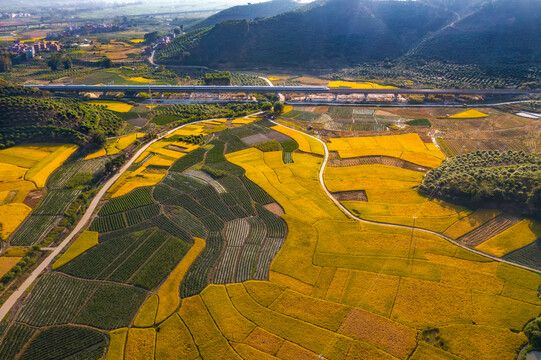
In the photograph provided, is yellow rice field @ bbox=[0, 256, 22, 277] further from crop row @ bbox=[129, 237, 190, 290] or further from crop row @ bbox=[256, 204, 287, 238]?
crop row @ bbox=[256, 204, 287, 238]

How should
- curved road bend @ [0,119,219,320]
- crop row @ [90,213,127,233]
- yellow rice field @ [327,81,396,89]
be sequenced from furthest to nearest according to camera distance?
yellow rice field @ [327,81,396,89]
crop row @ [90,213,127,233]
curved road bend @ [0,119,219,320]

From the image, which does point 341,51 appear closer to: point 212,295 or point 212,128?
point 212,128

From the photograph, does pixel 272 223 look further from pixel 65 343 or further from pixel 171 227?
pixel 65 343

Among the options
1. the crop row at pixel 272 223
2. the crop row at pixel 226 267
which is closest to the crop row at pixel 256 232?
the crop row at pixel 272 223

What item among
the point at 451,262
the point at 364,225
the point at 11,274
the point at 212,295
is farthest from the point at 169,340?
the point at 451,262

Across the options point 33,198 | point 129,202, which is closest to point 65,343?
point 129,202

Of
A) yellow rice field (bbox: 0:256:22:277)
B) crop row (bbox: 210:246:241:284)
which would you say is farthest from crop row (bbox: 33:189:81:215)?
crop row (bbox: 210:246:241:284)

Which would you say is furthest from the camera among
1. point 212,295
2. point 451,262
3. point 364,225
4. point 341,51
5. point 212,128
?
point 341,51
